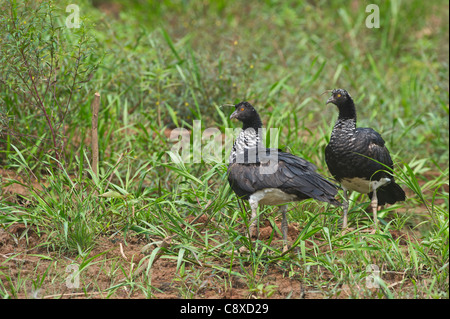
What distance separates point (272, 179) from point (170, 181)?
1.44m

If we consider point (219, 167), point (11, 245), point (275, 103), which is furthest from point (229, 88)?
point (11, 245)

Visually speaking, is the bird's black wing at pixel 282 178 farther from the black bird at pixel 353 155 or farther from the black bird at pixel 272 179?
the black bird at pixel 353 155

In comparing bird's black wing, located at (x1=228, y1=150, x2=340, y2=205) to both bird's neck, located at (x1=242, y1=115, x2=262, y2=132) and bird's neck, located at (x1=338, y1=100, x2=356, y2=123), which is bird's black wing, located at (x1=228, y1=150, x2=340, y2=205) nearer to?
bird's neck, located at (x1=242, y1=115, x2=262, y2=132)

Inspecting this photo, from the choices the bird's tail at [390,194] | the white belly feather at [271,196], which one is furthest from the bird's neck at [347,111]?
the white belly feather at [271,196]

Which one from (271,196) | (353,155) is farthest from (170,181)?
(353,155)

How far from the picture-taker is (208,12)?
9.03 metres

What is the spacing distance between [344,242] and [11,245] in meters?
2.30

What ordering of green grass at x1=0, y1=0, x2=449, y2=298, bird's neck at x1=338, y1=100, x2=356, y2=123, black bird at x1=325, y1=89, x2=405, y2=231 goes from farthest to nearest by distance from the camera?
bird's neck at x1=338, y1=100, x2=356, y2=123 → black bird at x1=325, y1=89, x2=405, y2=231 → green grass at x1=0, y1=0, x2=449, y2=298

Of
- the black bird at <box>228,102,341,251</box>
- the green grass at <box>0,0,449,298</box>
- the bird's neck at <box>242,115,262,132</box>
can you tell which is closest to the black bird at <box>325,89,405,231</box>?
the green grass at <box>0,0,449,298</box>

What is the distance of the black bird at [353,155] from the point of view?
4.45m

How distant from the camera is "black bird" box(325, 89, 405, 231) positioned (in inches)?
175

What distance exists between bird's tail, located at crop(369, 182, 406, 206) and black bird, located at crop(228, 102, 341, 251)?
3.02 ft

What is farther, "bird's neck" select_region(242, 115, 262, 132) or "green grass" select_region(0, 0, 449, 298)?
"bird's neck" select_region(242, 115, 262, 132)

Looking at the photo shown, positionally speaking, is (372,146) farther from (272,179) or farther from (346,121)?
(272,179)
